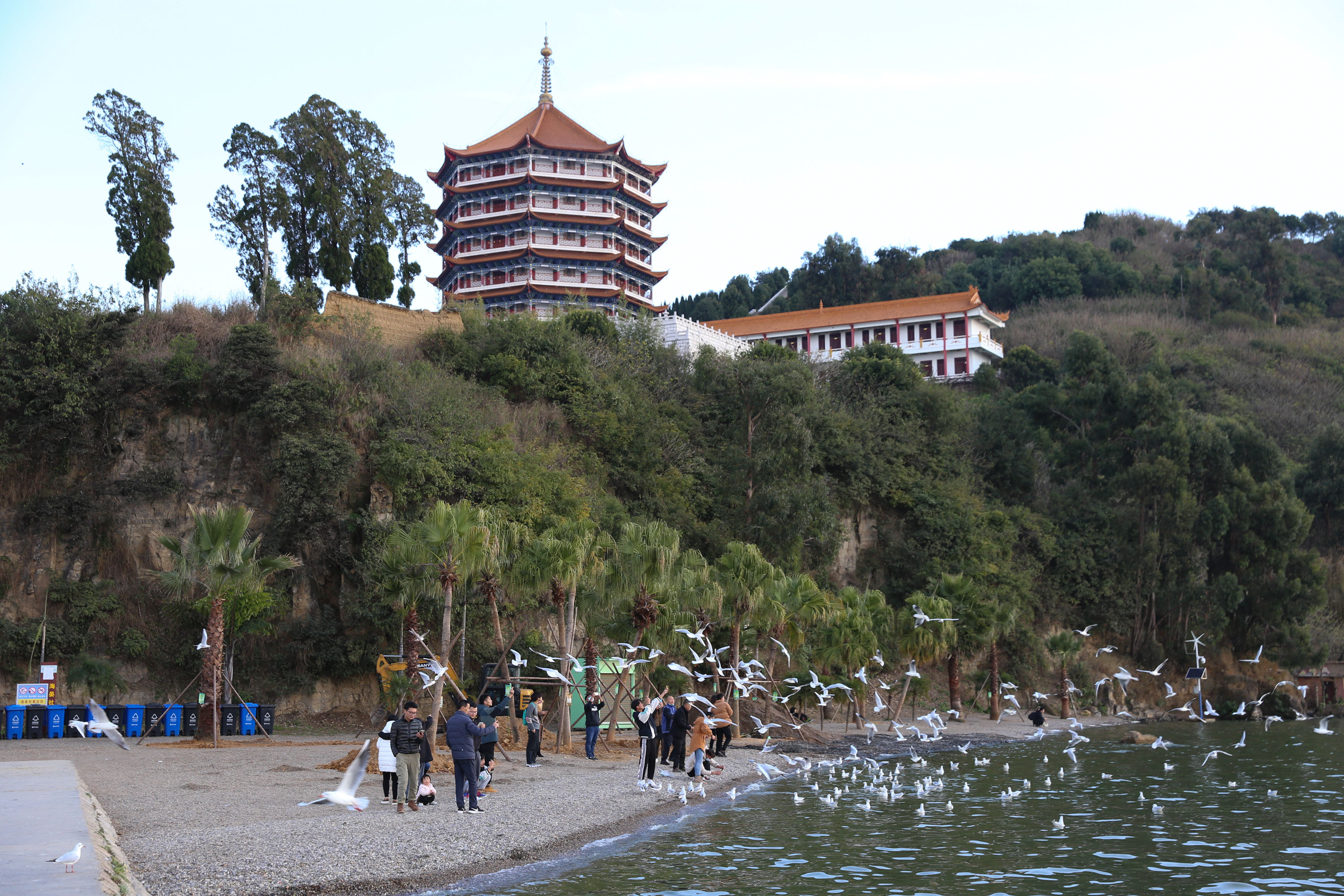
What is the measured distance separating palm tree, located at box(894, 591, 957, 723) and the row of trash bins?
20858 mm

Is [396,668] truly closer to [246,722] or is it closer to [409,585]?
[409,585]

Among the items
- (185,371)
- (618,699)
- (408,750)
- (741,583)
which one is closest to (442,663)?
(408,750)

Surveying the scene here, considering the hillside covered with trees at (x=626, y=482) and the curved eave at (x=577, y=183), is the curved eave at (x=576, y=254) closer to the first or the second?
the curved eave at (x=577, y=183)

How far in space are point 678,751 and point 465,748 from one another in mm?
9000

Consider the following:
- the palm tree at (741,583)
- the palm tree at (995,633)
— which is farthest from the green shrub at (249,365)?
the palm tree at (995,633)

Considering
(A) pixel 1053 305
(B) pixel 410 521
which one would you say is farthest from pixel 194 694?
(A) pixel 1053 305

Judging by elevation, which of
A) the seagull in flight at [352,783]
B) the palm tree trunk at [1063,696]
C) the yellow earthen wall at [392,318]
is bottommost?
the palm tree trunk at [1063,696]

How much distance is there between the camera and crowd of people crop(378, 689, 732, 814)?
16359mm

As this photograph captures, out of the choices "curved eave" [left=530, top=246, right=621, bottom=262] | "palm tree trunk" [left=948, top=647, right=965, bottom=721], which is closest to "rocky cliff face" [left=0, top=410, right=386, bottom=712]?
"palm tree trunk" [left=948, top=647, right=965, bottom=721]

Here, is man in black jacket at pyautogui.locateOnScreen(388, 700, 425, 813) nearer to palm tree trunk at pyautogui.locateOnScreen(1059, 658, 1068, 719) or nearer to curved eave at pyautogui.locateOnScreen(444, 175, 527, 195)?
palm tree trunk at pyautogui.locateOnScreen(1059, 658, 1068, 719)

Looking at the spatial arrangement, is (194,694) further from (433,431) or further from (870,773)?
(870,773)

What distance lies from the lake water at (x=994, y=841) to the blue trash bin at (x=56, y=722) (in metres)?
17.2

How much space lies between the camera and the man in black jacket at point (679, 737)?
2359 cm

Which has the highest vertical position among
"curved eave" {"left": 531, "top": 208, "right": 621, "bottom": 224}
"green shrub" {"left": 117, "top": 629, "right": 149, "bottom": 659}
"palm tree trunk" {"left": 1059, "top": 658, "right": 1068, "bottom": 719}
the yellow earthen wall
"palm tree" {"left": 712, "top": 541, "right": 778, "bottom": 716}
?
"curved eave" {"left": 531, "top": 208, "right": 621, "bottom": 224}
